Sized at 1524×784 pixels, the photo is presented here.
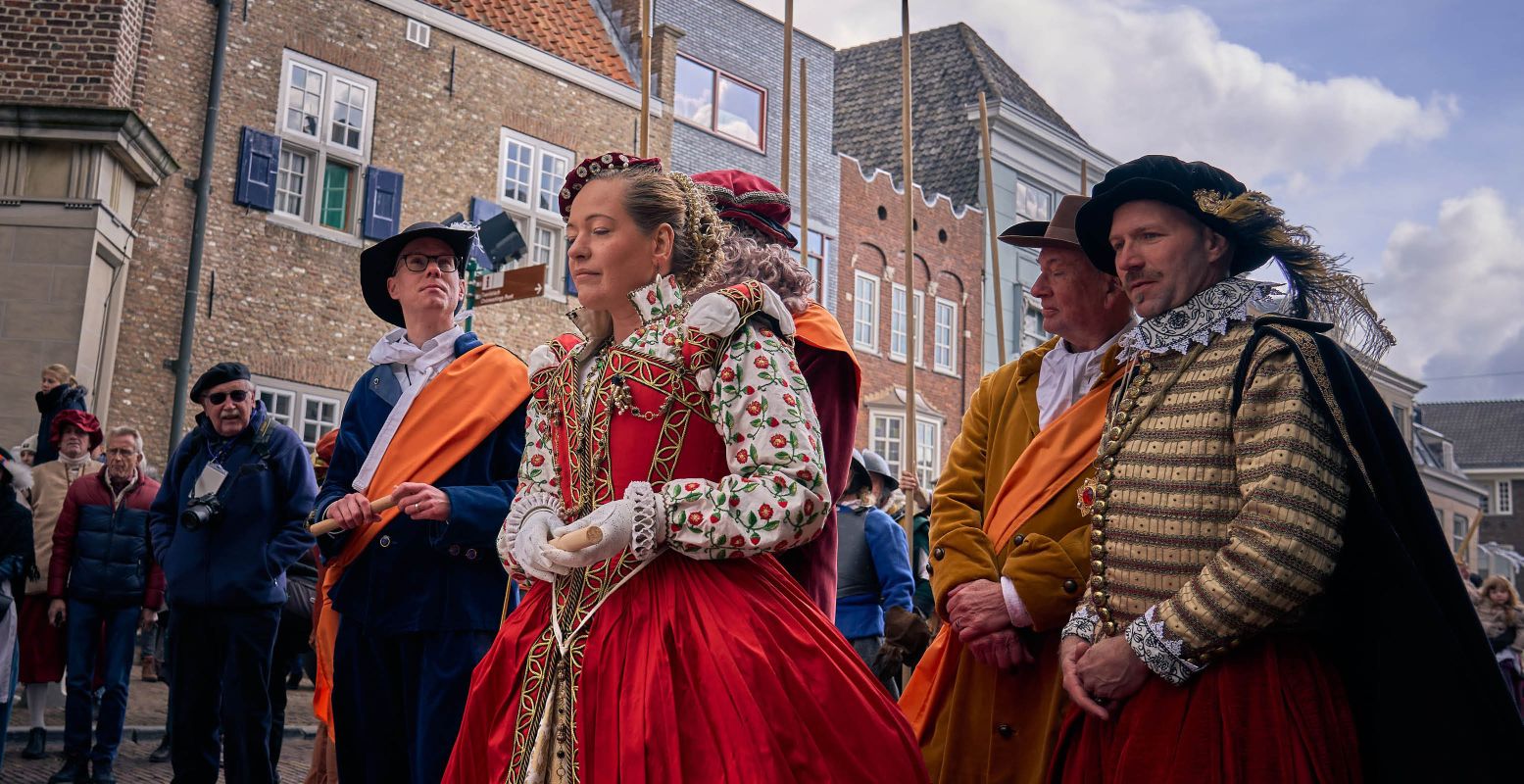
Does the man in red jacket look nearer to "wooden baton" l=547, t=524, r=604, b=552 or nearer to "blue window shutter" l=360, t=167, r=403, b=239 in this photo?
"wooden baton" l=547, t=524, r=604, b=552

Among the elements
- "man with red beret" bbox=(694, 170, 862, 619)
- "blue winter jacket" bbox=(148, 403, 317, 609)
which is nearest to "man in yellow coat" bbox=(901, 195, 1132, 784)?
"man with red beret" bbox=(694, 170, 862, 619)

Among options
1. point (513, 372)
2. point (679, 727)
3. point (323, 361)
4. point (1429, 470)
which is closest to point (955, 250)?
point (323, 361)

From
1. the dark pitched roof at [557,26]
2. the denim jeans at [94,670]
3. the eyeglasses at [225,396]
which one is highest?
the dark pitched roof at [557,26]

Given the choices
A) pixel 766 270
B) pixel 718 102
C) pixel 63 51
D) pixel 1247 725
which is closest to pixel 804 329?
pixel 766 270

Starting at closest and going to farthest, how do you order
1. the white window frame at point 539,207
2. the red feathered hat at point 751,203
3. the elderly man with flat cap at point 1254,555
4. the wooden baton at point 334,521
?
1. the elderly man with flat cap at point 1254,555
2. the wooden baton at point 334,521
3. the red feathered hat at point 751,203
4. the white window frame at point 539,207

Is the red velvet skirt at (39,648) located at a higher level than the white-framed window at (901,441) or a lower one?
lower

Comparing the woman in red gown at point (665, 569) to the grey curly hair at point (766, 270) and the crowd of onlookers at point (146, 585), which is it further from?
the crowd of onlookers at point (146, 585)

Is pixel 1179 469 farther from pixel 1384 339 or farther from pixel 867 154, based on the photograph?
pixel 867 154

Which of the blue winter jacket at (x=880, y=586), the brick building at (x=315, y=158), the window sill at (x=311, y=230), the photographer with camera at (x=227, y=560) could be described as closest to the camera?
the photographer with camera at (x=227, y=560)

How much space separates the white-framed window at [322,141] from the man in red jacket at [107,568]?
8.07 m

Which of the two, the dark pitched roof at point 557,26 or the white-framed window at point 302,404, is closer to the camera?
the white-framed window at point 302,404

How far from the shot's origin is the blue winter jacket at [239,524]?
4.98 m

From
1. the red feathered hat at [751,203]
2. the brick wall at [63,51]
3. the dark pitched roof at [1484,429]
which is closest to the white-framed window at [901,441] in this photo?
the brick wall at [63,51]

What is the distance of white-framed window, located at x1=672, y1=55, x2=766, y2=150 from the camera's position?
779 inches
